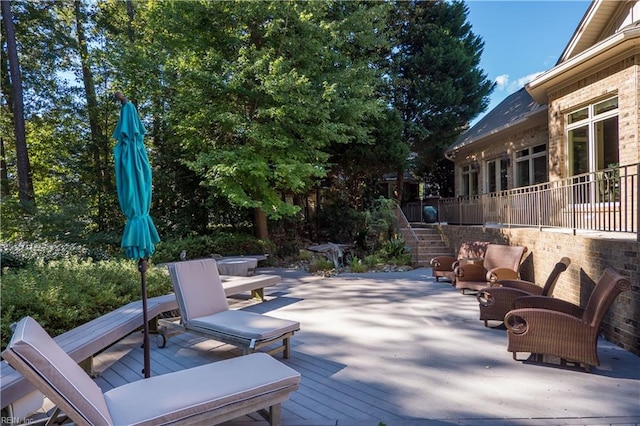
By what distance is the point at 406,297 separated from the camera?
770 cm

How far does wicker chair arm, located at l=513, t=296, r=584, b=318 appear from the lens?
4.71 m

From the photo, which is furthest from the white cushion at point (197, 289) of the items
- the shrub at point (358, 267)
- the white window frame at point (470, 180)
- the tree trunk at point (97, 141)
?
the white window frame at point (470, 180)

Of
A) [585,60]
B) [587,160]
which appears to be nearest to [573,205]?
[587,160]

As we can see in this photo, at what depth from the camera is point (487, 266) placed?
8.16 m

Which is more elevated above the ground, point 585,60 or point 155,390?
point 585,60

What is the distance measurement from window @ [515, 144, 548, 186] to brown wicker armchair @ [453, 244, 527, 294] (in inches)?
199

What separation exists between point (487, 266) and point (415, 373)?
4.88 m

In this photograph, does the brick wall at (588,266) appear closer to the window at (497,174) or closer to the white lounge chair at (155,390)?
the white lounge chair at (155,390)

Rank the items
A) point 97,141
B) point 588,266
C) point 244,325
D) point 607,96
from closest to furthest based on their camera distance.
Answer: point 244,325, point 588,266, point 607,96, point 97,141

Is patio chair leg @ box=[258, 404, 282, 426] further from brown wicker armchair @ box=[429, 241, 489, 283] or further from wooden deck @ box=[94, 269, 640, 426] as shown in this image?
brown wicker armchair @ box=[429, 241, 489, 283]

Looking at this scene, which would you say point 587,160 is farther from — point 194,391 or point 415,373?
point 194,391

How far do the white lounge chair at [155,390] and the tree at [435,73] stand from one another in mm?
16917

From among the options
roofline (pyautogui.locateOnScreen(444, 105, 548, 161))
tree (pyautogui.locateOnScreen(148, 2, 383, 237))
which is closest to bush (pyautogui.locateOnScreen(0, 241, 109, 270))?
tree (pyautogui.locateOnScreen(148, 2, 383, 237))

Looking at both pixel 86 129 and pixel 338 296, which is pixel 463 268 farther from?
pixel 86 129
